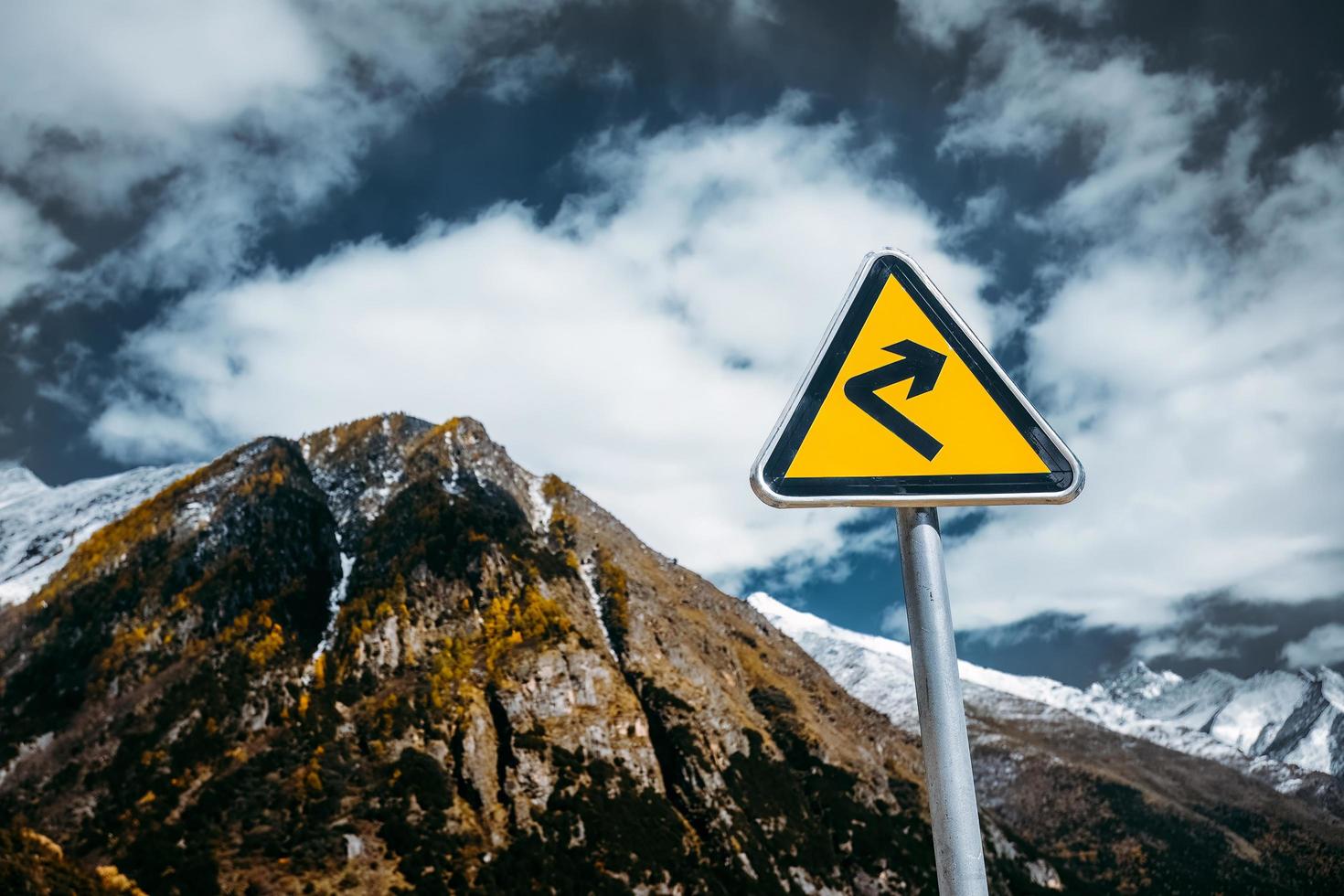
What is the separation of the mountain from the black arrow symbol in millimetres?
107440

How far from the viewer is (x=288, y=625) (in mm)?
143750

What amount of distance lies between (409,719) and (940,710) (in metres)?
131

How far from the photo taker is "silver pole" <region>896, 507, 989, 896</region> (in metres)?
1.65

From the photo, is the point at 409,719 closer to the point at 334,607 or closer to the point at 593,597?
the point at 334,607

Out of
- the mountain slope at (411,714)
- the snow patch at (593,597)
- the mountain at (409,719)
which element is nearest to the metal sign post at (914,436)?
the mountain at (409,719)

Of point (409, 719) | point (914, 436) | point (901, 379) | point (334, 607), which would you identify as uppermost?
point (334, 607)

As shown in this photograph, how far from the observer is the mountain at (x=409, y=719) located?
10394 centimetres

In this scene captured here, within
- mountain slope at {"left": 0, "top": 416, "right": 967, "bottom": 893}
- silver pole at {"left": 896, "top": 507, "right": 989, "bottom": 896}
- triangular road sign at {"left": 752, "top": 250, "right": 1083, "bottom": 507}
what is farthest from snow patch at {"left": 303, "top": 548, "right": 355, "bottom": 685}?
silver pole at {"left": 896, "top": 507, "right": 989, "bottom": 896}

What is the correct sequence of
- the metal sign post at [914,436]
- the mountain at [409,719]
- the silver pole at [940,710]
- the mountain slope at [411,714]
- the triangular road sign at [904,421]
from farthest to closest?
the mountain slope at [411,714], the mountain at [409,719], the triangular road sign at [904,421], the metal sign post at [914,436], the silver pole at [940,710]

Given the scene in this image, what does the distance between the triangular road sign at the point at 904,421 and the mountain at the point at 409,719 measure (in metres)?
107

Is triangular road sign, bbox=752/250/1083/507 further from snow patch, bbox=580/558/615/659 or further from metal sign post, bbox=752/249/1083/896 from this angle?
snow patch, bbox=580/558/615/659

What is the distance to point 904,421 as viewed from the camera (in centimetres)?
214

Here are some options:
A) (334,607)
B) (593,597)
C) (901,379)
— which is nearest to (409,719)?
(334,607)

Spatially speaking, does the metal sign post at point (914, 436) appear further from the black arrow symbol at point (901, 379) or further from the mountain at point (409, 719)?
the mountain at point (409, 719)
